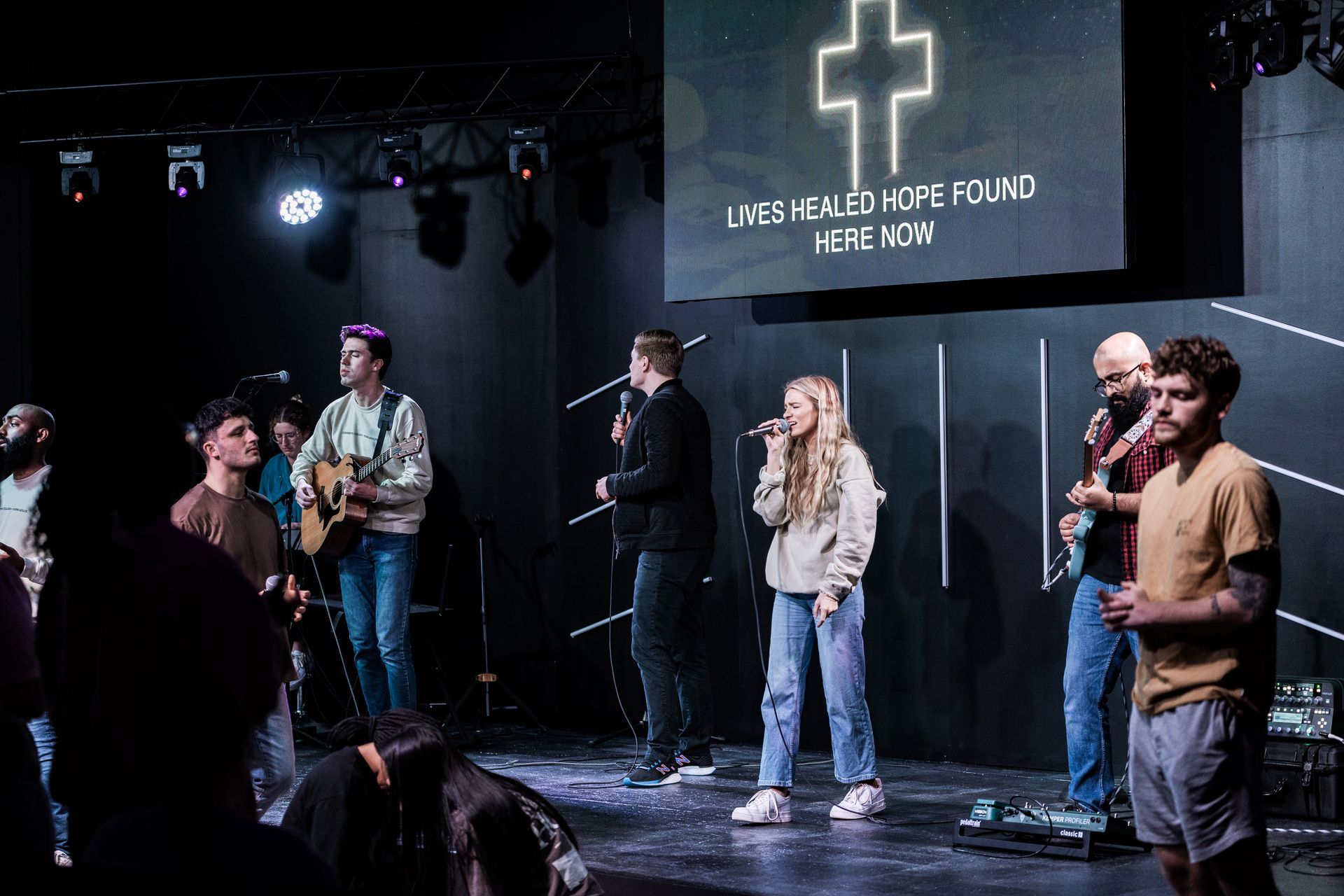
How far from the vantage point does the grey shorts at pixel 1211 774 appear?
344 cm

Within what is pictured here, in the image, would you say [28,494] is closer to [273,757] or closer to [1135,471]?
[273,757]

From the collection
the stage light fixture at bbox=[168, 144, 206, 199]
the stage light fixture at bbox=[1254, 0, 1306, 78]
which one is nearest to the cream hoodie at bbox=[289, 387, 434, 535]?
the stage light fixture at bbox=[168, 144, 206, 199]

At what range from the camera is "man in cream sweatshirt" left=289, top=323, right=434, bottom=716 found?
7188mm

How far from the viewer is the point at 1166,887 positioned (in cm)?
486

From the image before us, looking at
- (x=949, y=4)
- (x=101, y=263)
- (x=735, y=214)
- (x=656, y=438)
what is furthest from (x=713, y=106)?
(x=101, y=263)

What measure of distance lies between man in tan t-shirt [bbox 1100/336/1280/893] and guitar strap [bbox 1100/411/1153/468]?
201cm

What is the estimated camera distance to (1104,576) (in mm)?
5758

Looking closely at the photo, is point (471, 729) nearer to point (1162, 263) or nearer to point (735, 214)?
point (735, 214)

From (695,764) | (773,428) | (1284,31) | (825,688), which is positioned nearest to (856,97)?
(773,428)

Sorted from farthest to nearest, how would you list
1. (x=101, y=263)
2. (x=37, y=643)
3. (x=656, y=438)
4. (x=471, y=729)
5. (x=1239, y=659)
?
(x=101, y=263) < (x=471, y=729) < (x=656, y=438) < (x=1239, y=659) < (x=37, y=643)

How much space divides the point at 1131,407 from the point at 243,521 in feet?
11.0

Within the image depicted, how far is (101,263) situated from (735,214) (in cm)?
467

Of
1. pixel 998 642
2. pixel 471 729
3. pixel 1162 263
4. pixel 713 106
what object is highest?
pixel 713 106

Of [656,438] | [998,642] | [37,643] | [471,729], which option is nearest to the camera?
[37,643]
